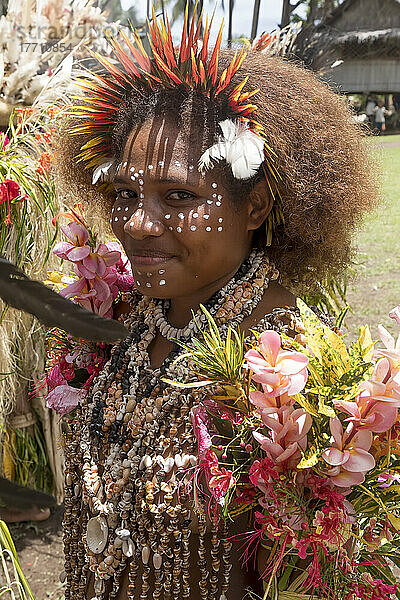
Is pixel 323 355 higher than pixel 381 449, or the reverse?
pixel 323 355

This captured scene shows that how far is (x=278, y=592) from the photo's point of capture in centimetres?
129

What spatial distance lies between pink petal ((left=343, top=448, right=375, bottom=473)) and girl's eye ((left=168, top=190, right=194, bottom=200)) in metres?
0.60

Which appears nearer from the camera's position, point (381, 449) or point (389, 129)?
point (381, 449)

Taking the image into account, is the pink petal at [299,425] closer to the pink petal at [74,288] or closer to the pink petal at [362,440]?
the pink petal at [362,440]

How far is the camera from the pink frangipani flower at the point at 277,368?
3.62ft

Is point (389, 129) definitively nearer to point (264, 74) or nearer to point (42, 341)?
point (42, 341)

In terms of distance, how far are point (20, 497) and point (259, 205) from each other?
108cm

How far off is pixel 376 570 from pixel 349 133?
95 cm

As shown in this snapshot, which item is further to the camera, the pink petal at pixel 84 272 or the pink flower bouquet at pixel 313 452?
the pink petal at pixel 84 272

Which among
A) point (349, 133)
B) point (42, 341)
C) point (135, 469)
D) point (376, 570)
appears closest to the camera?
point (376, 570)

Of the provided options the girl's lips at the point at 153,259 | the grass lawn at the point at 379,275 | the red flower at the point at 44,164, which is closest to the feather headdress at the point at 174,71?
the girl's lips at the point at 153,259

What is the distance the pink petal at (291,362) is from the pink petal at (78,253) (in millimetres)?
737

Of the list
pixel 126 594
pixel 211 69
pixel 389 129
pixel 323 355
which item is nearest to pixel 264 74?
pixel 211 69

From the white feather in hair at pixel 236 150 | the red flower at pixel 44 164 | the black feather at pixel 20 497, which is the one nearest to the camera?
the black feather at pixel 20 497
